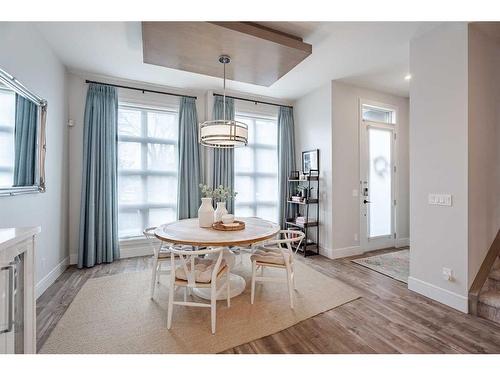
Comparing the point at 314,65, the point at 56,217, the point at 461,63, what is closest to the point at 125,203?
the point at 56,217

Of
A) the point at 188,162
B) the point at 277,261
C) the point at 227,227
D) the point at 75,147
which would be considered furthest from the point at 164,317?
the point at 75,147

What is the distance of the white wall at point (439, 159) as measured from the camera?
2.27 m

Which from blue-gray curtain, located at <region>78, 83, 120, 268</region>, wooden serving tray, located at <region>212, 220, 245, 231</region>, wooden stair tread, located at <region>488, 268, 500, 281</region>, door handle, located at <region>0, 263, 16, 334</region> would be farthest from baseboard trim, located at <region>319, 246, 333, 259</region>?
door handle, located at <region>0, 263, 16, 334</region>

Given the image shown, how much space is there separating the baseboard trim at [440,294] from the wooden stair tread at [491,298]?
12 centimetres

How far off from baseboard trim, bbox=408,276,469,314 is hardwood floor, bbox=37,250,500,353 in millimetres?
68

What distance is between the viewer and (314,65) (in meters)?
3.33

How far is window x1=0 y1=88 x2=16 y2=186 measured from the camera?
186cm

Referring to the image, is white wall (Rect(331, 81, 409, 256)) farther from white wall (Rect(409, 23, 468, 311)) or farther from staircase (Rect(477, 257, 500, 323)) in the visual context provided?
staircase (Rect(477, 257, 500, 323))

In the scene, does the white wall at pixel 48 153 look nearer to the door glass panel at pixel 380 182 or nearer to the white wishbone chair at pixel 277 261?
the white wishbone chair at pixel 277 261

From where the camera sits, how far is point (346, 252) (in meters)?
3.98

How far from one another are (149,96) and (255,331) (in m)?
3.77

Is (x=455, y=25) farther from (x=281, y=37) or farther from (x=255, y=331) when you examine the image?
(x=255, y=331)

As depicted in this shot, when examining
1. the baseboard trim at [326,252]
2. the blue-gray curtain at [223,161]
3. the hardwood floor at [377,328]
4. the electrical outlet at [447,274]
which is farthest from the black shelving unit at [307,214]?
the electrical outlet at [447,274]

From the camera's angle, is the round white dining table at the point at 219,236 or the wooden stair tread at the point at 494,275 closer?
the round white dining table at the point at 219,236
